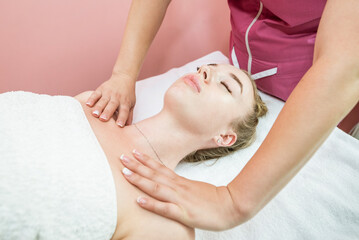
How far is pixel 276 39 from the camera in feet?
4.52

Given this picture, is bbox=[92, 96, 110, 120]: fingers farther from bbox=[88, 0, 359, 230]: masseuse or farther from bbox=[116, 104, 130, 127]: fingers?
bbox=[88, 0, 359, 230]: masseuse

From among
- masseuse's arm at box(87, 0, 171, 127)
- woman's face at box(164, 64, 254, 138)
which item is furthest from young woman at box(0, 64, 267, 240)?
masseuse's arm at box(87, 0, 171, 127)

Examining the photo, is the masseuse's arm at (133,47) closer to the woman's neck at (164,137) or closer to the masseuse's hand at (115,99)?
the masseuse's hand at (115,99)

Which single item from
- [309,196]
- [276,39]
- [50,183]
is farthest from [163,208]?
[276,39]

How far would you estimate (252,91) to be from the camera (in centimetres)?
133

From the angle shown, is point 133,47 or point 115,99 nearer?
point 115,99

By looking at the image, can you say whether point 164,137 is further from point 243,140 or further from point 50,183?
point 50,183

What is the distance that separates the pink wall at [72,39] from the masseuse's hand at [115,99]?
54 centimetres

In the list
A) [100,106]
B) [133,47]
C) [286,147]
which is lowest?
[100,106]

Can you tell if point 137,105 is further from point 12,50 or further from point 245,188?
point 245,188

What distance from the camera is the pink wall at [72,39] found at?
1.59 m

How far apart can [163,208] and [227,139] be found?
1.69ft

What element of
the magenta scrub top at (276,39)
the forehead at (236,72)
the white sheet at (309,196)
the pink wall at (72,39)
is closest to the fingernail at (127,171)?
the white sheet at (309,196)

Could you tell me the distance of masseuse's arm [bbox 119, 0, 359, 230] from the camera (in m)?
0.79
